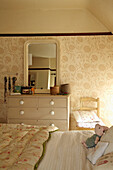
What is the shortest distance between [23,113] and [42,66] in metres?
1.17

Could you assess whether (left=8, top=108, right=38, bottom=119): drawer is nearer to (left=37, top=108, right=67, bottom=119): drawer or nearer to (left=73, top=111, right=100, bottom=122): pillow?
(left=37, top=108, right=67, bottom=119): drawer

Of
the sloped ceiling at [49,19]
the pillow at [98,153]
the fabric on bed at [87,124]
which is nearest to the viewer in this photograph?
the pillow at [98,153]

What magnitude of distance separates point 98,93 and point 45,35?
5.85 ft

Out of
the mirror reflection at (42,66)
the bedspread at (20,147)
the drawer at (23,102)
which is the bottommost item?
the bedspread at (20,147)

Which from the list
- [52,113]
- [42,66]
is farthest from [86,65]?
[52,113]

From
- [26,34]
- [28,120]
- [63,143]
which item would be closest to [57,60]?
[26,34]

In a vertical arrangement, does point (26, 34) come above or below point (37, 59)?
above

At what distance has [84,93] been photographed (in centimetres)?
387

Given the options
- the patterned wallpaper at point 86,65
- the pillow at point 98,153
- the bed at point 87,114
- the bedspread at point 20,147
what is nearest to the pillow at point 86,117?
the bed at point 87,114

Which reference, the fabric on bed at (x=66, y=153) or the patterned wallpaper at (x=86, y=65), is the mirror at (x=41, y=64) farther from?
the fabric on bed at (x=66, y=153)

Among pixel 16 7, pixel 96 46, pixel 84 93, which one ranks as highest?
pixel 16 7

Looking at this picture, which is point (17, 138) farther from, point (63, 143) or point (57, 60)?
point (57, 60)

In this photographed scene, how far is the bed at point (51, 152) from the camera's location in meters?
1.26

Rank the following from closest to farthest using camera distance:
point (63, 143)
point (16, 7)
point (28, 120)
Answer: point (63, 143)
point (28, 120)
point (16, 7)
